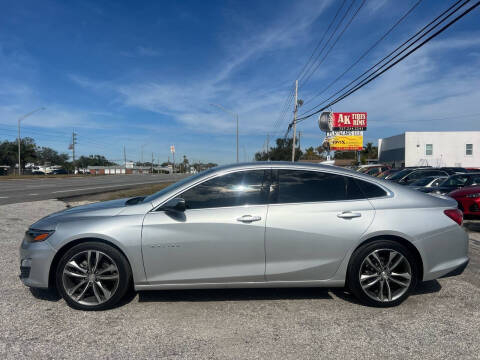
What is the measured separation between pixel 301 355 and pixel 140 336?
144 centimetres

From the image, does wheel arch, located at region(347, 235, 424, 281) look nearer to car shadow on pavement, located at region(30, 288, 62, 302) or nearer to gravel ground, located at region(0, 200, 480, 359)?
gravel ground, located at region(0, 200, 480, 359)

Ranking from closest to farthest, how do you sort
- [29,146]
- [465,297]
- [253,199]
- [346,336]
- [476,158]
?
[346,336], [253,199], [465,297], [476,158], [29,146]

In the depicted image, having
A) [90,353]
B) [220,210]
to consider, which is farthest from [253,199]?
[90,353]

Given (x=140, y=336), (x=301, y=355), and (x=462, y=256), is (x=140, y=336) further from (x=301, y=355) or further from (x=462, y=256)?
(x=462, y=256)

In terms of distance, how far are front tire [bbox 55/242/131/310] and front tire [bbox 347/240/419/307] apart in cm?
245

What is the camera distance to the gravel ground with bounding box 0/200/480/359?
8.38 ft

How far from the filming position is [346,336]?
109 inches

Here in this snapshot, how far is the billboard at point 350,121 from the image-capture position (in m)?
47.8

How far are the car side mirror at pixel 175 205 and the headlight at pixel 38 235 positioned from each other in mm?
1209

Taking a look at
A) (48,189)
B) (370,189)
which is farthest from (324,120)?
(370,189)

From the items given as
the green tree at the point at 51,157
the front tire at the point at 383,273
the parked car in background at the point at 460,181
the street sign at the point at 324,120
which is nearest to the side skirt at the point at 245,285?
the front tire at the point at 383,273

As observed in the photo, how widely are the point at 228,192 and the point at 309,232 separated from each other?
966 millimetres

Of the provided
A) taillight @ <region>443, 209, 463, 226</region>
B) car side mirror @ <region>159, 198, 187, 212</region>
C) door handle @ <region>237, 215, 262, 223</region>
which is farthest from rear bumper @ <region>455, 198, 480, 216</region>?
car side mirror @ <region>159, 198, 187, 212</region>

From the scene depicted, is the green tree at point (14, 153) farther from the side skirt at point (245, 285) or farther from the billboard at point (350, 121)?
the side skirt at point (245, 285)
